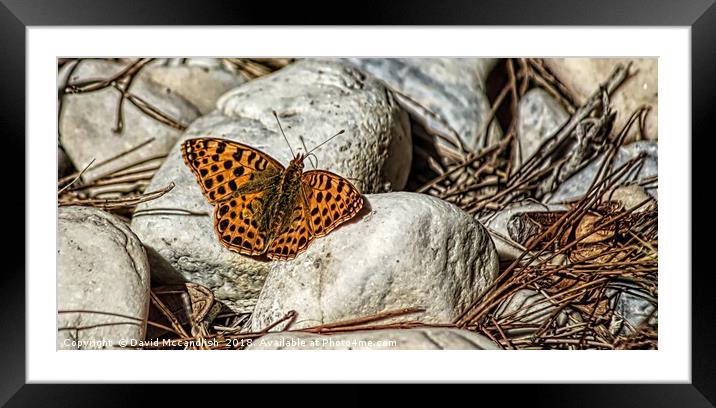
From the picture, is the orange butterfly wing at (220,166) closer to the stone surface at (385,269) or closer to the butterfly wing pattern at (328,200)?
the butterfly wing pattern at (328,200)

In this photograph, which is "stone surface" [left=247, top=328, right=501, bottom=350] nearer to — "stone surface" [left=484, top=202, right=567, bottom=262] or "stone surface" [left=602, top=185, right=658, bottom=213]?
"stone surface" [left=484, top=202, right=567, bottom=262]

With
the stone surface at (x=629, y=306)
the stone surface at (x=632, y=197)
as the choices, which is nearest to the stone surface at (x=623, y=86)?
the stone surface at (x=632, y=197)

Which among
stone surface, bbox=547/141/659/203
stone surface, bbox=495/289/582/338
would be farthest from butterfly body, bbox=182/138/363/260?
stone surface, bbox=547/141/659/203

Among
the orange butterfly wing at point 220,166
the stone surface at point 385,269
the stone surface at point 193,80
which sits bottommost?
the stone surface at point 385,269

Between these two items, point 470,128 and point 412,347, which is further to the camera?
point 470,128

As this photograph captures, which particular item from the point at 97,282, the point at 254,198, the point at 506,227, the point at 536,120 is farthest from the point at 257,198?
the point at 536,120
